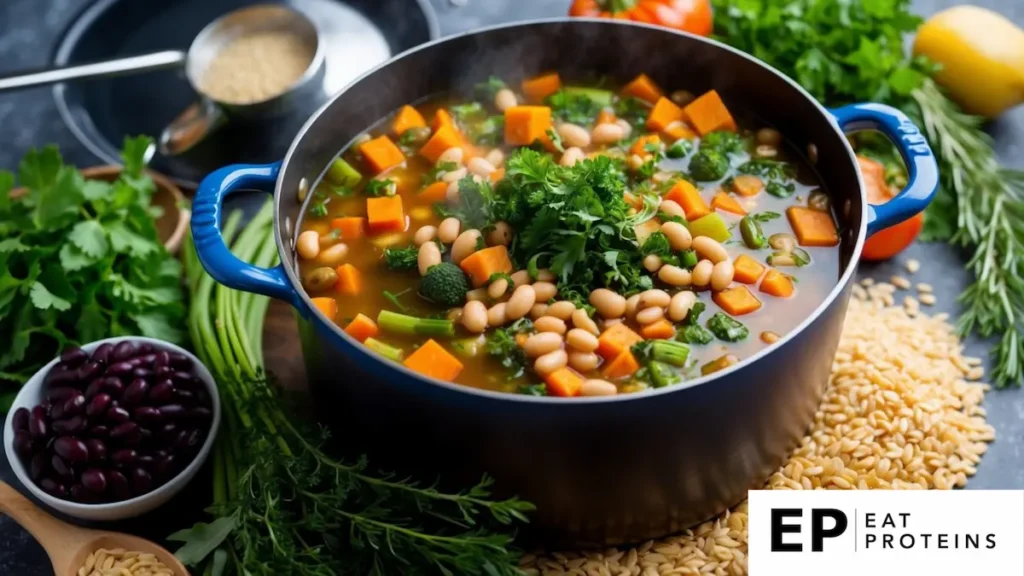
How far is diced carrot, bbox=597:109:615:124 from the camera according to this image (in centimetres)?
317

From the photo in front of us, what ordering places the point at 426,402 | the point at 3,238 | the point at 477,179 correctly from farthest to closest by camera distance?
the point at 3,238 → the point at 477,179 → the point at 426,402

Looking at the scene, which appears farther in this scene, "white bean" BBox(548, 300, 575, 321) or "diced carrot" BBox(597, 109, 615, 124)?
"diced carrot" BBox(597, 109, 615, 124)

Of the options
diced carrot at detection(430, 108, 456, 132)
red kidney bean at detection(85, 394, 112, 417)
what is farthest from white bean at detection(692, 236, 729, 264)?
red kidney bean at detection(85, 394, 112, 417)

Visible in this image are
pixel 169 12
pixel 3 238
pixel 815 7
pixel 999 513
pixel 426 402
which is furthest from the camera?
pixel 169 12

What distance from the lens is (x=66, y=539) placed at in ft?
9.02

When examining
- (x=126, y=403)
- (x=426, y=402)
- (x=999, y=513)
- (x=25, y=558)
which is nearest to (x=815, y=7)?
(x=999, y=513)

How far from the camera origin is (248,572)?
2441mm

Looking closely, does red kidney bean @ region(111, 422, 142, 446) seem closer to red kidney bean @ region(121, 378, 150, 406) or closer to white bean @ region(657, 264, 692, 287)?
red kidney bean @ region(121, 378, 150, 406)

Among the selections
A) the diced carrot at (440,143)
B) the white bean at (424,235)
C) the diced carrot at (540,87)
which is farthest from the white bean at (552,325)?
the diced carrot at (540,87)

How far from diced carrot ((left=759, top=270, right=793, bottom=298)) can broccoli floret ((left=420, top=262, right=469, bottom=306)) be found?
0.74m

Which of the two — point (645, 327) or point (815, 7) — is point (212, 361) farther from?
point (815, 7)

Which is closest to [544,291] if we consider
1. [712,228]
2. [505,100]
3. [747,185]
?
[712,228]

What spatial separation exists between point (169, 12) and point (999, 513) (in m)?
3.49

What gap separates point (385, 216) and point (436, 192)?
16 cm
